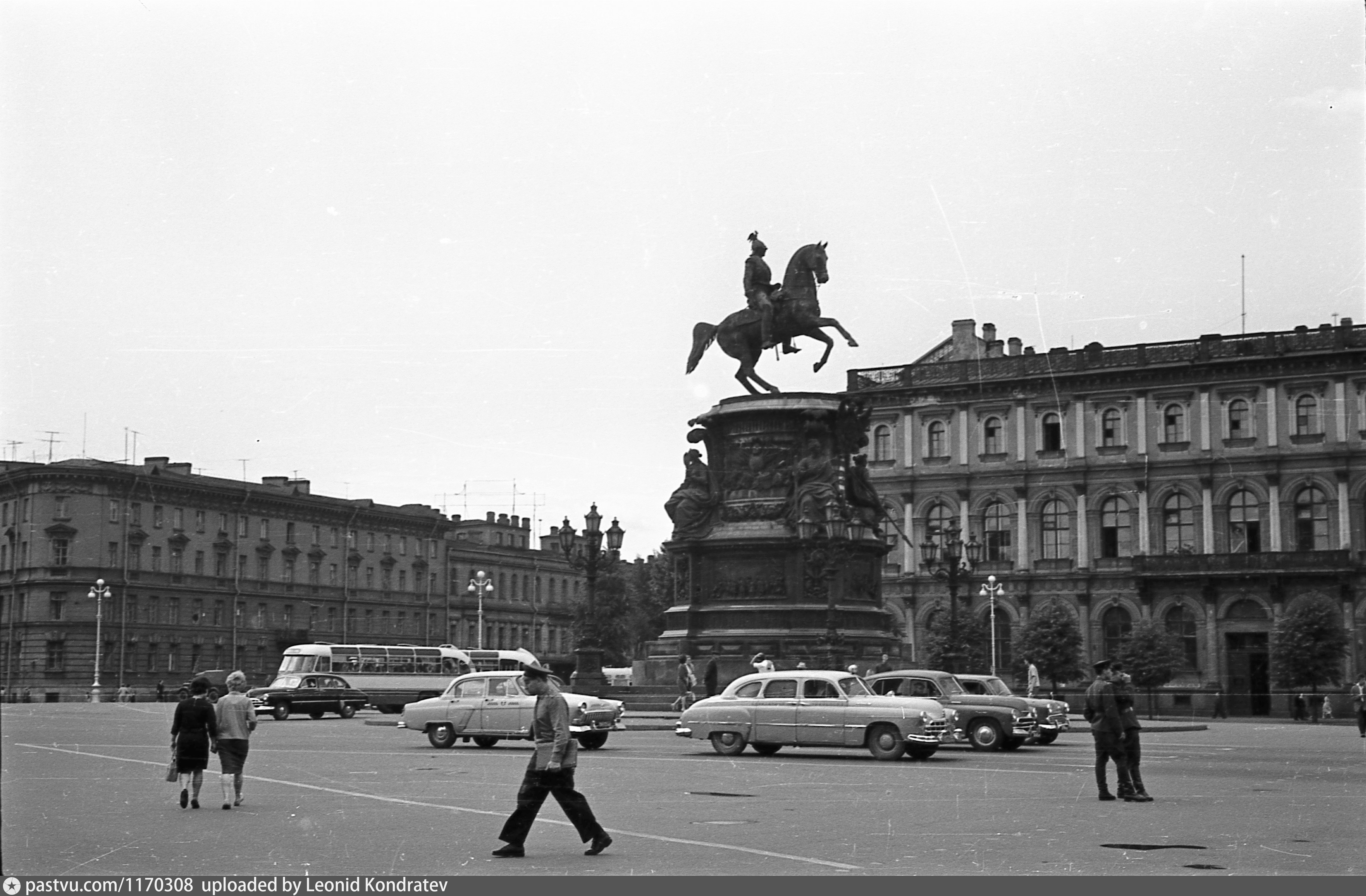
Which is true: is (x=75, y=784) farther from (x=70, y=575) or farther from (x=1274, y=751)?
(x=70, y=575)

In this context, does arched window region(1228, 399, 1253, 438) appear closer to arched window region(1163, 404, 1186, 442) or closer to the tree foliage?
arched window region(1163, 404, 1186, 442)

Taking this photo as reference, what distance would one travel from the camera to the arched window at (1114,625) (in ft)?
291

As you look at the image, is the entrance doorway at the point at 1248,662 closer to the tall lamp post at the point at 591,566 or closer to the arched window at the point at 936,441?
the arched window at the point at 936,441

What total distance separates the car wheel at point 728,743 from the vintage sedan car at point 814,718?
11mm

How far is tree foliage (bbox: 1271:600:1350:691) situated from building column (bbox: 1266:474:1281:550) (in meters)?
13.0

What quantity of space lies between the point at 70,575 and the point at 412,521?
30137 millimetres

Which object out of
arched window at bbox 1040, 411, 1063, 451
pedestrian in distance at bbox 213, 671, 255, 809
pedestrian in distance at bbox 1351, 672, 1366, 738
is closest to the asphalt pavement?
pedestrian in distance at bbox 213, 671, 255, 809

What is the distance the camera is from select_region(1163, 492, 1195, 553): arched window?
88438mm

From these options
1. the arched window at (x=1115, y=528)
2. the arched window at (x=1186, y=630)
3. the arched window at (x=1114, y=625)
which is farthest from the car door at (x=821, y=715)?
the arched window at (x=1115, y=528)

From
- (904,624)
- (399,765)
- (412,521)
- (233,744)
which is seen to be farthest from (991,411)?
(233,744)

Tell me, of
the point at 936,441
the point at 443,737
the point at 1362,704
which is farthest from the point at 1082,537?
the point at 443,737

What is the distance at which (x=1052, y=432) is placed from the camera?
92.6 m

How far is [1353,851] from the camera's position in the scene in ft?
45.4

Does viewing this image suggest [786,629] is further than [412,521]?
No
